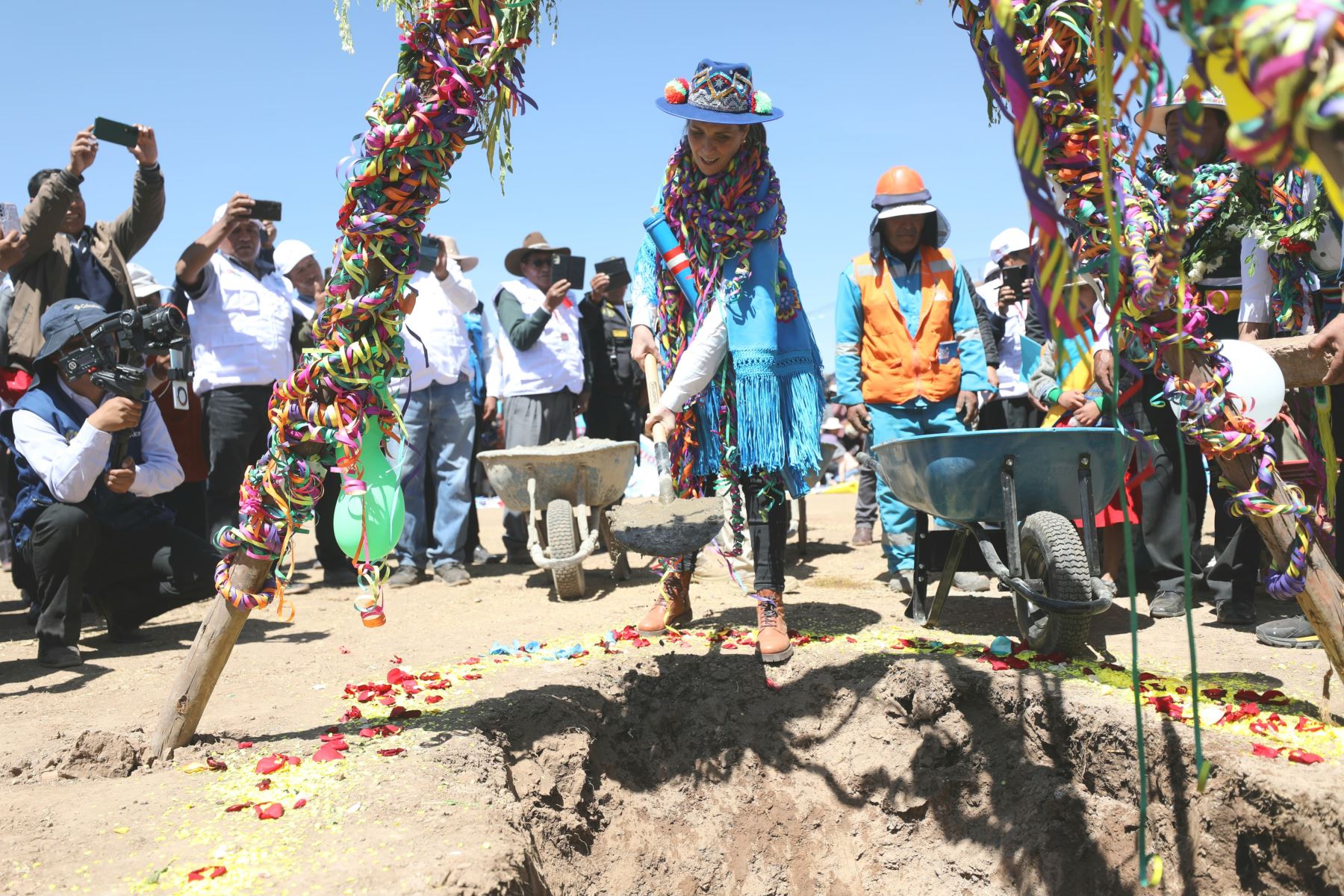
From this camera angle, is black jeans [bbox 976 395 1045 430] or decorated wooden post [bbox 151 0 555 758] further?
black jeans [bbox 976 395 1045 430]

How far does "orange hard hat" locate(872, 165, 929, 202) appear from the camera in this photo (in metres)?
5.16

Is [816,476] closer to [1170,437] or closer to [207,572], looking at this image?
[1170,437]

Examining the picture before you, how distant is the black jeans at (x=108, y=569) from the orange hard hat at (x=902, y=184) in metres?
3.86

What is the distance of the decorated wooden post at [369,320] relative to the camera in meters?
2.83

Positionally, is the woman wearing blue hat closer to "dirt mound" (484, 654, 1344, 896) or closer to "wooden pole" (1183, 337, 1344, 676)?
Answer: "dirt mound" (484, 654, 1344, 896)

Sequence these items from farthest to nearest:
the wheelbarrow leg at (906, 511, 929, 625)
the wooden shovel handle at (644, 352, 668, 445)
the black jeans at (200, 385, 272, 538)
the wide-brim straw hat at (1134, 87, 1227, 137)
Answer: the black jeans at (200, 385, 272, 538), the wheelbarrow leg at (906, 511, 929, 625), the wooden shovel handle at (644, 352, 668, 445), the wide-brim straw hat at (1134, 87, 1227, 137)

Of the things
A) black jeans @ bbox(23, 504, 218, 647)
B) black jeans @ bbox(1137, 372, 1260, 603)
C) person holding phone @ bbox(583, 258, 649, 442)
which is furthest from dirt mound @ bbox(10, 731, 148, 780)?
person holding phone @ bbox(583, 258, 649, 442)

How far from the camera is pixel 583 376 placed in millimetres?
7230

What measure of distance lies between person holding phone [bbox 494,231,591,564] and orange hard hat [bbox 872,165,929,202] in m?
2.49

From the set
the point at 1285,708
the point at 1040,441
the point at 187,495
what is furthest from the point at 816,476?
the point at 187,495

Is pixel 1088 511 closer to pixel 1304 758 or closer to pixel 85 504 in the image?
pixel 1304 758

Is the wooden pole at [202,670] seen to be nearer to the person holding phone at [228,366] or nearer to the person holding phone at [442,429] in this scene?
the person holding phone at [228,366]

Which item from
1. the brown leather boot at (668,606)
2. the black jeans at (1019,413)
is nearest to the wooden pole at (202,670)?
the brown leather boot at (668,606)

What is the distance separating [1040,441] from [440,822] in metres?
2.37
